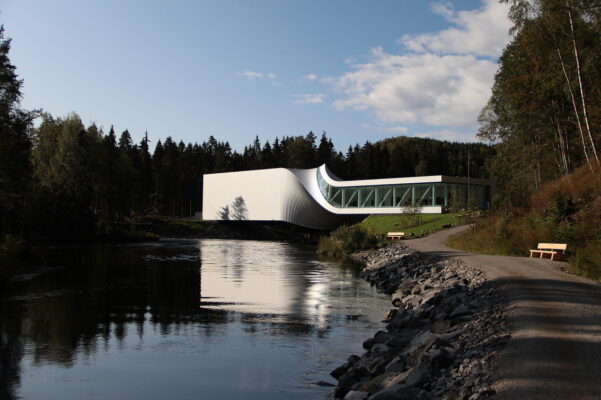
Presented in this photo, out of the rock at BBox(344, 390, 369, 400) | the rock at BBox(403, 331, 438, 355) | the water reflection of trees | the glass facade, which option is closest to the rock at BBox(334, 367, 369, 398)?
the rock at BBox(344, 390, 369, 400)

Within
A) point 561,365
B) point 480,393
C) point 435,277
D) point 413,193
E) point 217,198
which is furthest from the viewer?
point 217,198

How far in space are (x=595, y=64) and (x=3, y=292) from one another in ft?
67.9

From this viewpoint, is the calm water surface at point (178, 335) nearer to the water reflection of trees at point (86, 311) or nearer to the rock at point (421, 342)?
the water reflection of trees at point (86, 311)

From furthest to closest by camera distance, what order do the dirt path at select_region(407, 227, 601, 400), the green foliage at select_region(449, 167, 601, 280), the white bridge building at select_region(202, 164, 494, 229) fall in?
the white bridge building at select_region(202, 164, 494, 229) → the green foliage at select_region(449, 167, 601, 280) → the dirt path at select_region(407, 227, 601, 400)

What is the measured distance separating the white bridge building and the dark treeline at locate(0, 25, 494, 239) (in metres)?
13.1

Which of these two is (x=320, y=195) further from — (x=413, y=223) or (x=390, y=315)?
(x=390, y=315)

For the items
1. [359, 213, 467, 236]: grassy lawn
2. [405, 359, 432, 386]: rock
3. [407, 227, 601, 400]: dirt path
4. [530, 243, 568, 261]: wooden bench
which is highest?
[359, 213, 467, 236]: grassy lawn

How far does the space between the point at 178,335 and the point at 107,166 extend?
3709 centimetres

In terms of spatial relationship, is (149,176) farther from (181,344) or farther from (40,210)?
(181,344)

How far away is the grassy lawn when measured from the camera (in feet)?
126

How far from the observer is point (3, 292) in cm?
1474

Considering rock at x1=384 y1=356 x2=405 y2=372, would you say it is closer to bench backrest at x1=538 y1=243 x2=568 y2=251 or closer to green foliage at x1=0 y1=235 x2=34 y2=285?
bench backrest at x1=538 y1=243 x2=568 y2=251

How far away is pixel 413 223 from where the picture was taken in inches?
1657

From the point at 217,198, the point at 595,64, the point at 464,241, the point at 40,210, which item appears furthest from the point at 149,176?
the point at 595,64
